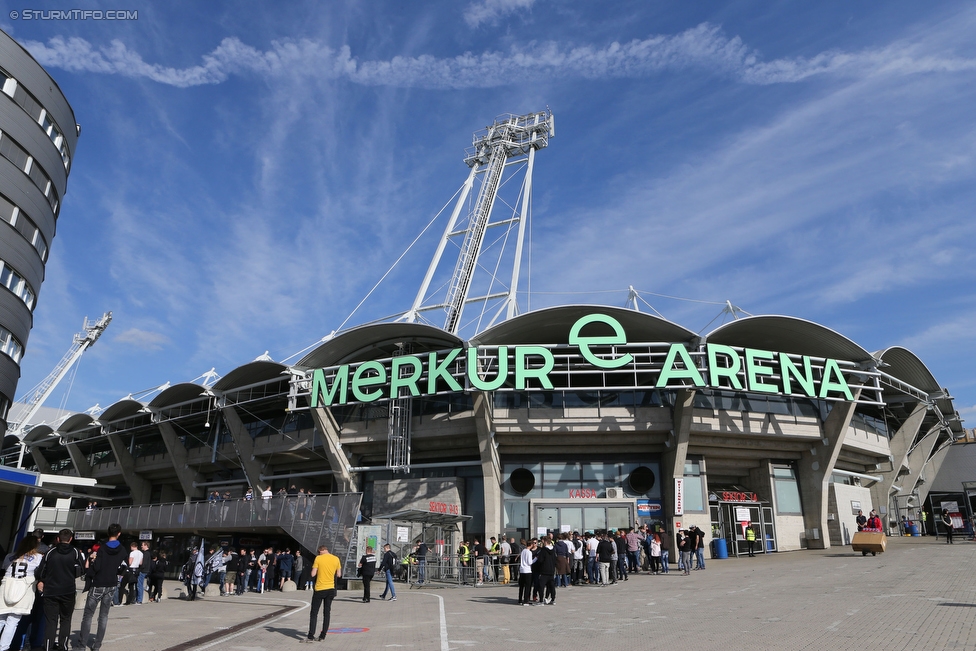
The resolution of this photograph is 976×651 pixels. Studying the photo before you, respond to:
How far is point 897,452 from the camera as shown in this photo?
42.7 m

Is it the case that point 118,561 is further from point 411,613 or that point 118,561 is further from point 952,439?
point 952,439

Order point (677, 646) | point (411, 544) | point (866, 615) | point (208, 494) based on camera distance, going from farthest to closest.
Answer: point (208, 494) < point (411, 544) < point (866, 615) < point (677, 646)

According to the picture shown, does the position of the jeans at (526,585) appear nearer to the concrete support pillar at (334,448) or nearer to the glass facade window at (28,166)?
the concrete support pillar at (334,448)

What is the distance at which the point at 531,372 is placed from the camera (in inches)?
1188

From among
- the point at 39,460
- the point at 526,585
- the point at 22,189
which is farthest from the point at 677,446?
the point at 39,460

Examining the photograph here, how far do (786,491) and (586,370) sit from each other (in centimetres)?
1374

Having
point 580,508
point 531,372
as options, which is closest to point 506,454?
point 580,508

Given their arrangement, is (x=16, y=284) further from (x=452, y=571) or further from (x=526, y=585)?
(x=526, y=585)

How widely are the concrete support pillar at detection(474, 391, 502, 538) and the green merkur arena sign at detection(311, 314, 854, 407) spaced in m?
1.56

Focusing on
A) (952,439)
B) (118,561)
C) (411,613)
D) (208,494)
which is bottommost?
(411,613)

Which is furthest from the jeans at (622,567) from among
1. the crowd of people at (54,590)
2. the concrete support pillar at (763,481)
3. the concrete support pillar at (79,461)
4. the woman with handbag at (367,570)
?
the concrete support pillar at (79,461)

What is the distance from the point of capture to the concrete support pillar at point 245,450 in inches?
1621

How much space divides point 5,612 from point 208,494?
3993 cm

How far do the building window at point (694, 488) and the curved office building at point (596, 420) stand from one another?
10 centimetres
